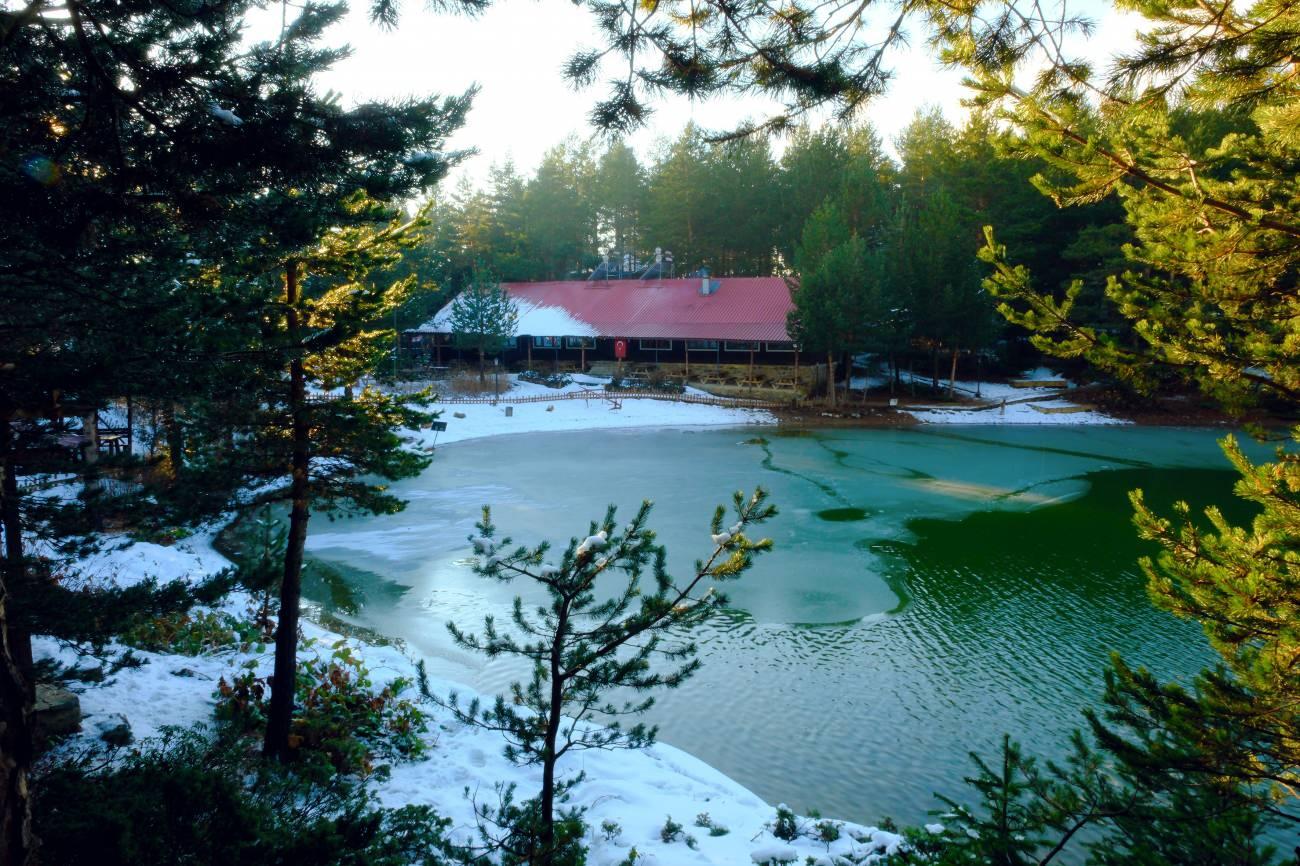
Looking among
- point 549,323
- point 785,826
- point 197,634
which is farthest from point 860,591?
point 549,323

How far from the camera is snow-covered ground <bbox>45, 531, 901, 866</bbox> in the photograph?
6785 mm

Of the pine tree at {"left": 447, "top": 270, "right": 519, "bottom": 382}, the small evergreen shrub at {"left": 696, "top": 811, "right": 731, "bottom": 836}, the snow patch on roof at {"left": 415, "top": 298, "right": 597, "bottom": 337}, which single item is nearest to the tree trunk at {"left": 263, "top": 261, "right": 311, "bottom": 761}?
the small evergreen shrub at {"left": 696, "top": 811, "right": 731, "bottom": 836}

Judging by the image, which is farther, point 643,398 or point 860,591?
point 643,398

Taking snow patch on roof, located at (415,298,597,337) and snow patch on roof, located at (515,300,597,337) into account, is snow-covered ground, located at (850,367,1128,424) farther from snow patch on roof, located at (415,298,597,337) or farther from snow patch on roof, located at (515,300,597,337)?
snow patch on roof, located at (415,298,597,337)

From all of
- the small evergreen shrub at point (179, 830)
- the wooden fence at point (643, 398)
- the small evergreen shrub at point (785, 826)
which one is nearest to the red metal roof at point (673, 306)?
the wooden fence at point (643, 398)

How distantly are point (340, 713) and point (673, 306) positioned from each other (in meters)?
35.9

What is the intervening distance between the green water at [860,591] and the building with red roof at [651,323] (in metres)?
13.5

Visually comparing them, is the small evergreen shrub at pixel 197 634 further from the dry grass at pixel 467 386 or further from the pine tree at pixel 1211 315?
the dry grass at pixel 467 386

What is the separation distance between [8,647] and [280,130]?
10.4ft

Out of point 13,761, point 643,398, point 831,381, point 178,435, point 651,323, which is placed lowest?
point 13,761

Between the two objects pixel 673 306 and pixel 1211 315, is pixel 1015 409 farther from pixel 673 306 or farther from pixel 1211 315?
pixel 1211 315

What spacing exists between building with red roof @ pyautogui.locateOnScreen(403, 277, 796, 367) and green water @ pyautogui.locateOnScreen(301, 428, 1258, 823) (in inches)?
531

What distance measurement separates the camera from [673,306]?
42938mm

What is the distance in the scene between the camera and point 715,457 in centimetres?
2672
